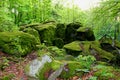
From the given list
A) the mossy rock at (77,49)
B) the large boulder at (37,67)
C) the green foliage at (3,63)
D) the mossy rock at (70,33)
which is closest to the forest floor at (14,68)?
the green foliage at (3,63)

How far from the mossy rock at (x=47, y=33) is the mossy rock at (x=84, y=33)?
2.27 m

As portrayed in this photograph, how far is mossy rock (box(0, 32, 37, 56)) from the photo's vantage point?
12477 mm

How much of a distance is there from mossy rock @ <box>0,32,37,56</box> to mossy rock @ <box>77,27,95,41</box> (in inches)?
236

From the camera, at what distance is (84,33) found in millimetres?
19125

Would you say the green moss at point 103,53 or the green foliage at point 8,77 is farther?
the green moss at point 103,53

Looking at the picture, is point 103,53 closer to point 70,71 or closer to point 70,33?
point 70,33

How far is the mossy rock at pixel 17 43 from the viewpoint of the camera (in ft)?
40.9

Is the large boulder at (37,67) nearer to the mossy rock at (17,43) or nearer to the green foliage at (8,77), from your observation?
the green foliage at (8,77)

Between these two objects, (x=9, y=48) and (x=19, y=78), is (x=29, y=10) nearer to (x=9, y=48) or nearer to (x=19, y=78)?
(x=9, y=48)

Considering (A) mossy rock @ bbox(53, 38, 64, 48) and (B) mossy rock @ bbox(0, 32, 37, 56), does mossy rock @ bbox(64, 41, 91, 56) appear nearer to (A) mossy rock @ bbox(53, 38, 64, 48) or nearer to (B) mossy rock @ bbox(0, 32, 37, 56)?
(A) mossy rock @ bbox(53, 38, 64, 48)

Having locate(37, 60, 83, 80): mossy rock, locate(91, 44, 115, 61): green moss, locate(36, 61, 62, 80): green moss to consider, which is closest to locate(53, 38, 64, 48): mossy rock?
locate(91, 44, 115, 61): green moss

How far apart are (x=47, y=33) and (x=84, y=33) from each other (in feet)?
11.1

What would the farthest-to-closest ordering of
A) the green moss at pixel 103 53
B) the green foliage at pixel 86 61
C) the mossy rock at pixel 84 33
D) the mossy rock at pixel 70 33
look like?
1. the mossy rock at pixel 70 33
2. the mossy rock at pixel 84 33
3. the green moss at pixel 103 53
4. the green foliage at pixel 86 61

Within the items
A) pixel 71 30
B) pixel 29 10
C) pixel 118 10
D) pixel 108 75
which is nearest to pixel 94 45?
pixel 71 30
